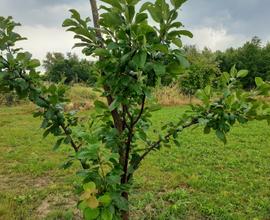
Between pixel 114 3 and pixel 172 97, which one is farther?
pixel 172 97

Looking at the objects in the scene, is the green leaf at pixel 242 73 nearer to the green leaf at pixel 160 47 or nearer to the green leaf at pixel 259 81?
the green leaf at pixel 259 81

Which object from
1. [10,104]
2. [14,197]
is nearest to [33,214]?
[14,197]

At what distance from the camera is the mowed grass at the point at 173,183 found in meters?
3.18

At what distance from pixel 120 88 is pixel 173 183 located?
112 inches

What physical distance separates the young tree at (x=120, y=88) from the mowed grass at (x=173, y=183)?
0.85m

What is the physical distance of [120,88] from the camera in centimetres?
134

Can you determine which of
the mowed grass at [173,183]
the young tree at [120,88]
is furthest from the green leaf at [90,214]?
the mowed grass at [173,183]

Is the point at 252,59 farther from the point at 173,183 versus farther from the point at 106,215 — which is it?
the point at 106,215

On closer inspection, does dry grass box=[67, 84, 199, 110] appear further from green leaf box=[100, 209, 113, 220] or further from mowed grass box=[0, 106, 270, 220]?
green leaf box=[100, 209, 113, 220]

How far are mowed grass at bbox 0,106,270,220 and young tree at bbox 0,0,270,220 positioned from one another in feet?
2.79

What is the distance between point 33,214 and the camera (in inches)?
126

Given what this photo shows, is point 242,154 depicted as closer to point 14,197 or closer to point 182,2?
point 14,197

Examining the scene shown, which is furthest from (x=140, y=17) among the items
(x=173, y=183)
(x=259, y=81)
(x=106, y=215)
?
(x=173, y=183)

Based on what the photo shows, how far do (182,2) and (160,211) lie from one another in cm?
241
